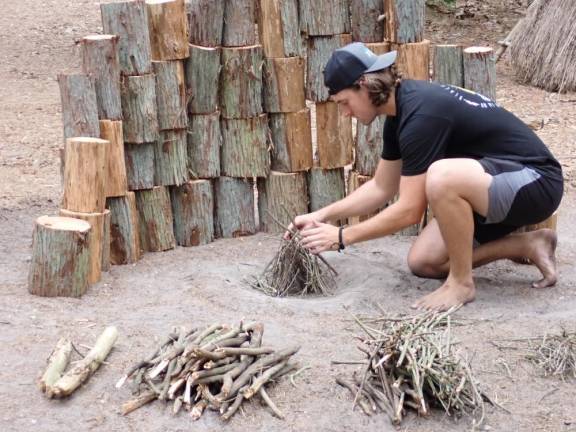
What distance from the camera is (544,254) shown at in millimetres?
4801

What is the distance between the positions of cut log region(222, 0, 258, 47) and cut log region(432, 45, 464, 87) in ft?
3.18

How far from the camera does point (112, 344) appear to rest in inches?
153

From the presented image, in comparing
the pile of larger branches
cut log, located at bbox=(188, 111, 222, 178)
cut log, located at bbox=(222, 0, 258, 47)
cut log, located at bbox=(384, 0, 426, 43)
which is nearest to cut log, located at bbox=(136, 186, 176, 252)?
cut log, located at bbox=(188, 111, 222, 178)

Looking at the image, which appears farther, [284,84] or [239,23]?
[284,84]

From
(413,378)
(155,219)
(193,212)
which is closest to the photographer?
(413,378)

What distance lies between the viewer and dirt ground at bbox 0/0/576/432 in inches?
135

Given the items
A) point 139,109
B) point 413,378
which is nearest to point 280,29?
point 139,109

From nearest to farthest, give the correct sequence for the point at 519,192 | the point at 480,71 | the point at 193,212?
the point at 519,192, the point at 480,71, the point at 193,212

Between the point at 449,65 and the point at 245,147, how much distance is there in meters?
1.16

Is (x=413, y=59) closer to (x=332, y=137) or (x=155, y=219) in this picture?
(x=332, y=137)

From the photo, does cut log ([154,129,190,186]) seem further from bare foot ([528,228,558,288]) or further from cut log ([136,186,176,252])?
bare foot ([528,228,558,288])

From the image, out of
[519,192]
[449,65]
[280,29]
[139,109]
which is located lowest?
[519,192]

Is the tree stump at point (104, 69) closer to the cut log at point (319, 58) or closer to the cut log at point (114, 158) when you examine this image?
the cut log at point (114, 158)

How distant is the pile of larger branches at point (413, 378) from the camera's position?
11.0 feet
